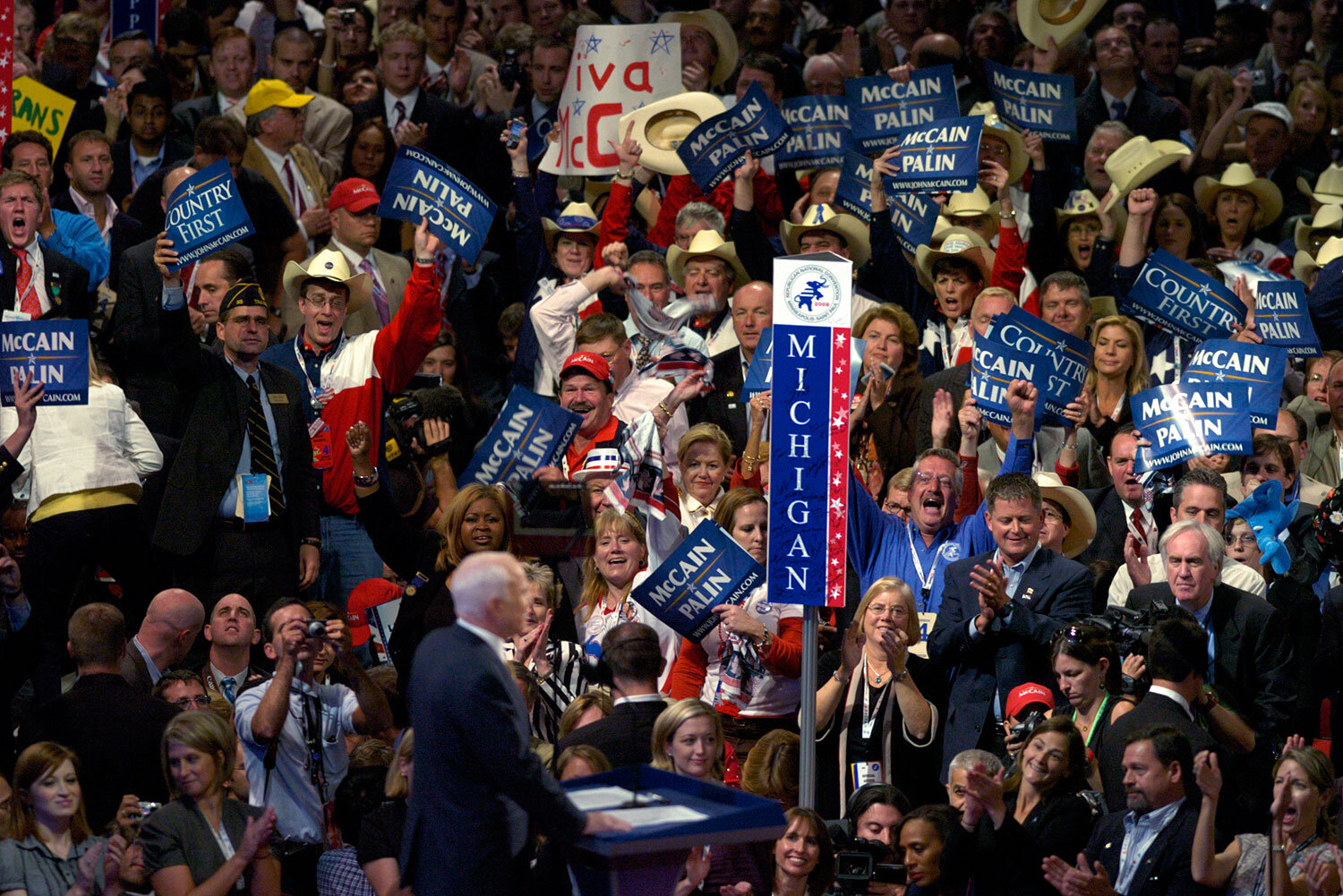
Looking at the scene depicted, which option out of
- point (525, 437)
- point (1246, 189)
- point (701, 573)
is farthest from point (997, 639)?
point (1246, 189)

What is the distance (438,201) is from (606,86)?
1.88 metres

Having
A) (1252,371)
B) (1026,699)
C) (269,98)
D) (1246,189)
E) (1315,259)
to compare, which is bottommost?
(1026,699)

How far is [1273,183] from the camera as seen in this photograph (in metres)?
12.2

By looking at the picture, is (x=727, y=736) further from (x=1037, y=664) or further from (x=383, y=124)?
(x=383, y=124)

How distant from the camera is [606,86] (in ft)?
38.6

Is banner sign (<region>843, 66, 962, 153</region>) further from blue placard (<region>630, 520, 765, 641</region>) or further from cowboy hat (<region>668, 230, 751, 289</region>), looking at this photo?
blue placard (<region>630, 520, 765, 641</region>)

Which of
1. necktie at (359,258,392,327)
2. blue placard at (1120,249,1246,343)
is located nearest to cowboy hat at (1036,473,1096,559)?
blue placard at (1120,249,1246,343)

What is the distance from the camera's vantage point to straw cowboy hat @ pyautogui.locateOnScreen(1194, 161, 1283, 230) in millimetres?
12141

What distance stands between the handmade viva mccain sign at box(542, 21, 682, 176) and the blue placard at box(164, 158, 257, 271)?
2.54 meters

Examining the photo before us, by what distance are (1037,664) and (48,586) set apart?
163 inches

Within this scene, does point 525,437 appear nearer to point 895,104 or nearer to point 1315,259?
point 895,104

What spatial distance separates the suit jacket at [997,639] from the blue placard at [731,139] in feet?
11.0

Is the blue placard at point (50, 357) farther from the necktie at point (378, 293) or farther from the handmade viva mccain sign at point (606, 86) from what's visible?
the handmade viva mccain sign at point (606, 86)

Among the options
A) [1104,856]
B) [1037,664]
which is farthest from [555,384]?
[1104,856]
